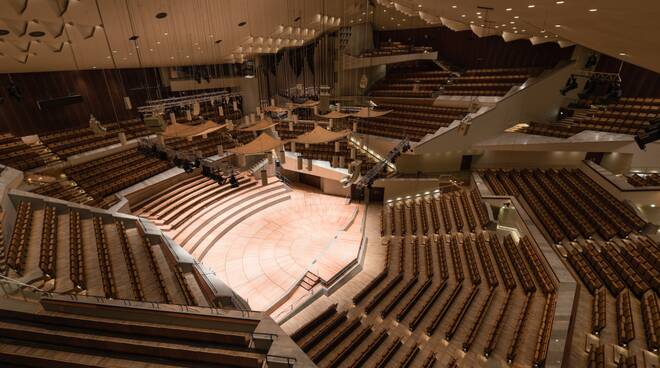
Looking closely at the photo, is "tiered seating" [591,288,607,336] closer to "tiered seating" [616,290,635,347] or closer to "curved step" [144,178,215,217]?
"tiered seating" [616,290,635,347]

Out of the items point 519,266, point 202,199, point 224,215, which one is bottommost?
point 224,215

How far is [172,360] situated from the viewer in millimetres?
4262

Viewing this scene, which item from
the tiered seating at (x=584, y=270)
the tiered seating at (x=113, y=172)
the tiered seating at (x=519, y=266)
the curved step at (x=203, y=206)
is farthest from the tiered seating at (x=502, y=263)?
the tiered seating at (x=113, y=172)

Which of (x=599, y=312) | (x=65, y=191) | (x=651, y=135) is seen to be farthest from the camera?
(x=65, y=191)

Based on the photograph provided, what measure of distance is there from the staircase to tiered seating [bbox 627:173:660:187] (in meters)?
10.1

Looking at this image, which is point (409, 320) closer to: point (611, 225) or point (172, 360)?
point (172, 360)

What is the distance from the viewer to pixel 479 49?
1619 cm

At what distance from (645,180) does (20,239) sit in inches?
652

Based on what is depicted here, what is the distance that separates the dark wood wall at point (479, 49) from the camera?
14.2 meters

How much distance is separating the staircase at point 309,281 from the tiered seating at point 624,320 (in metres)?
6.06

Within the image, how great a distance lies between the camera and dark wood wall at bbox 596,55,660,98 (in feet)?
37.0

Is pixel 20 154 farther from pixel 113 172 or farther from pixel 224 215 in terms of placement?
pixel 224 215

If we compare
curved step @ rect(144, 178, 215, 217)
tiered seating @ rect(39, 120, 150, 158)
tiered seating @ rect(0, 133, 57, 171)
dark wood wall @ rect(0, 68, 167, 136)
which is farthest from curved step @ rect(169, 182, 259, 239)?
tiered seating @ rect(0, 133, 57, 171)

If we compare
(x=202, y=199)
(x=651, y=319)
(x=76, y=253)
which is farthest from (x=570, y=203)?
(x=76, y=253)
